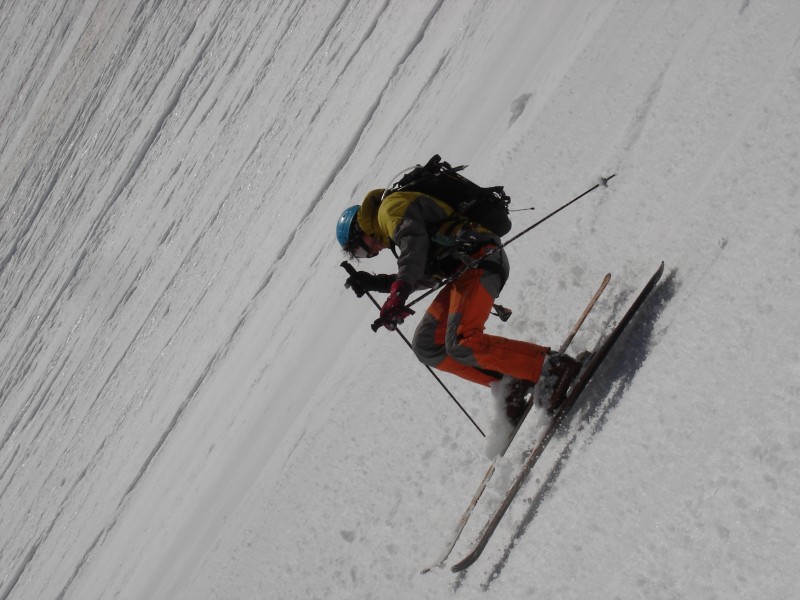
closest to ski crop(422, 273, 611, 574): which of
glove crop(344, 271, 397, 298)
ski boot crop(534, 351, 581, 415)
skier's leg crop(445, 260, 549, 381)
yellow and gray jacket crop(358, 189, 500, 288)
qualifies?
ski boot crop(534, 351, 581, 415)

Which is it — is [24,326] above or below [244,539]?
below

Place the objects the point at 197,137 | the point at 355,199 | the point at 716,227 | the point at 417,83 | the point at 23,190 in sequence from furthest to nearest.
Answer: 1. the point at 23,190
2. the point at 197,137
3. the point at 417,83
4. the point at 355,199
5. the point at 716,227

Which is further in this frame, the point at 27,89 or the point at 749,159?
the point at 27,89

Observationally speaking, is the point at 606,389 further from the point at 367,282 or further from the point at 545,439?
the point at 367,282

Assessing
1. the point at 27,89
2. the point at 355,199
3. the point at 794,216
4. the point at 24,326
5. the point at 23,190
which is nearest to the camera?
the point at 794,216

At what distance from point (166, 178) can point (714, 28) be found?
12905 mm

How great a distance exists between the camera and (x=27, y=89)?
29094mm

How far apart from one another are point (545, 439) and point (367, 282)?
1.29 metres

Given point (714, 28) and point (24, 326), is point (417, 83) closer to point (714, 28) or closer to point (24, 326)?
point (714, 28)

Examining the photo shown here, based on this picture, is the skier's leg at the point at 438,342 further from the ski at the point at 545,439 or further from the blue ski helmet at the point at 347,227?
the blue ski helmet at the point at 347,227

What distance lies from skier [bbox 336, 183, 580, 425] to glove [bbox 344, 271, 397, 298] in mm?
210

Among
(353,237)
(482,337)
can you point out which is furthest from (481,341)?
(353,237)

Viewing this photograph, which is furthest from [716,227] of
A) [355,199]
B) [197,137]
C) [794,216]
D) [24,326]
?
[24,326]

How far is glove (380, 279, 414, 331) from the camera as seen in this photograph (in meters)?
4.11
